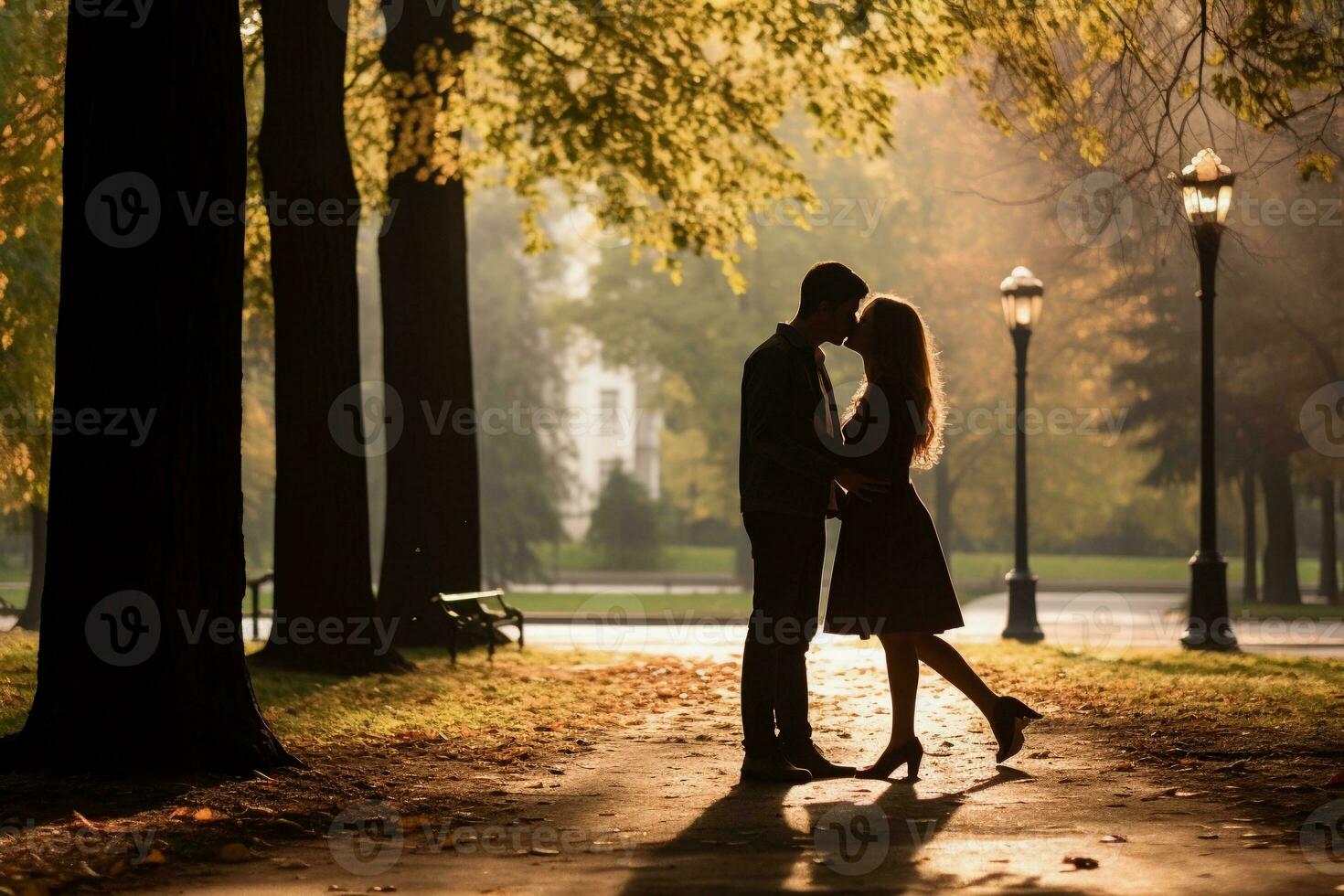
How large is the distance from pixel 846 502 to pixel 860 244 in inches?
1192

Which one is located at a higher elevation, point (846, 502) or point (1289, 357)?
point (1289, 357)

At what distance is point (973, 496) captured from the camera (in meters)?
39.5

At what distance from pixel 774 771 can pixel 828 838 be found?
1528 mm

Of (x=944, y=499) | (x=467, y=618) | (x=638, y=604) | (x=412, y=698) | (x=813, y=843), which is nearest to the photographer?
(x=813, y=843)

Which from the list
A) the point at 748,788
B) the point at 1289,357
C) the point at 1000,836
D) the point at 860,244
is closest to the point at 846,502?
the point at 748,788

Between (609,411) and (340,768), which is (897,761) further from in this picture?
(609,411)

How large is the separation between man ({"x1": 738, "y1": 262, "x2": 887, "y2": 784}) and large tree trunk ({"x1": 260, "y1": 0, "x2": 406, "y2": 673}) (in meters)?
5.51

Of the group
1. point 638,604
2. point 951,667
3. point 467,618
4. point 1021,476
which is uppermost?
point 1021,476

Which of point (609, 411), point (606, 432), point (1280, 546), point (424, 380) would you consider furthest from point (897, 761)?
point (609, 411)

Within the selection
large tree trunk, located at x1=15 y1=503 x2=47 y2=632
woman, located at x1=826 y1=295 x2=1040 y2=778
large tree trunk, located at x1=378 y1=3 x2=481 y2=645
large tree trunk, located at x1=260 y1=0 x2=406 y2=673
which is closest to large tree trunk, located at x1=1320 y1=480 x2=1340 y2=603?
large tree trunk, located at x1=378 y1=3 x2=481 y2=645

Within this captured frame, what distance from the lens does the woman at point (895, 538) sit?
303 inches

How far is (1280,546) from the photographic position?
97.7ft

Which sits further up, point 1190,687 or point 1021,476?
point 1021,476

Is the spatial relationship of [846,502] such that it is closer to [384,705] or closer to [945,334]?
[384,705]
